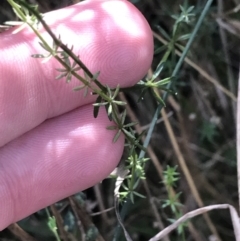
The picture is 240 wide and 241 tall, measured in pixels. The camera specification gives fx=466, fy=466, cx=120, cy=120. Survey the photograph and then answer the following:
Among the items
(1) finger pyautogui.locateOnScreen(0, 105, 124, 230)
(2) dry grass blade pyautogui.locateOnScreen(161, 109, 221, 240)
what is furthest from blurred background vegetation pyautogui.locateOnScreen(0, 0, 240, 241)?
(1) finger pyautogui.locateOnScreen(0, 105, 124, 230)

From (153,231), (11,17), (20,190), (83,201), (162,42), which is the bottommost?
(153,231)

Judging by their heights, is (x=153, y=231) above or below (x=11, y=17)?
below

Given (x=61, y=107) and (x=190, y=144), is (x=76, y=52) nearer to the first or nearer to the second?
(x=61, y=107)

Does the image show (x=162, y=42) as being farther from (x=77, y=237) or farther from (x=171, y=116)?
(x=77, y=237)

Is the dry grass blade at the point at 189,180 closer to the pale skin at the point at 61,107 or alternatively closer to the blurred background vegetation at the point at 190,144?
the blurred background vegetation at the point at 190,144

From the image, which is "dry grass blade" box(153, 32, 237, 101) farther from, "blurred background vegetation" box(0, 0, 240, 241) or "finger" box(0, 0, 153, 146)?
"finger" box(0, 0, 153, 146)

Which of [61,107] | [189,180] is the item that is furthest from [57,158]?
[189,180]

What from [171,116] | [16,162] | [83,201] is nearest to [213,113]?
[171,116]

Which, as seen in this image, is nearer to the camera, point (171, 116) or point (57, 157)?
point (57, 157)
